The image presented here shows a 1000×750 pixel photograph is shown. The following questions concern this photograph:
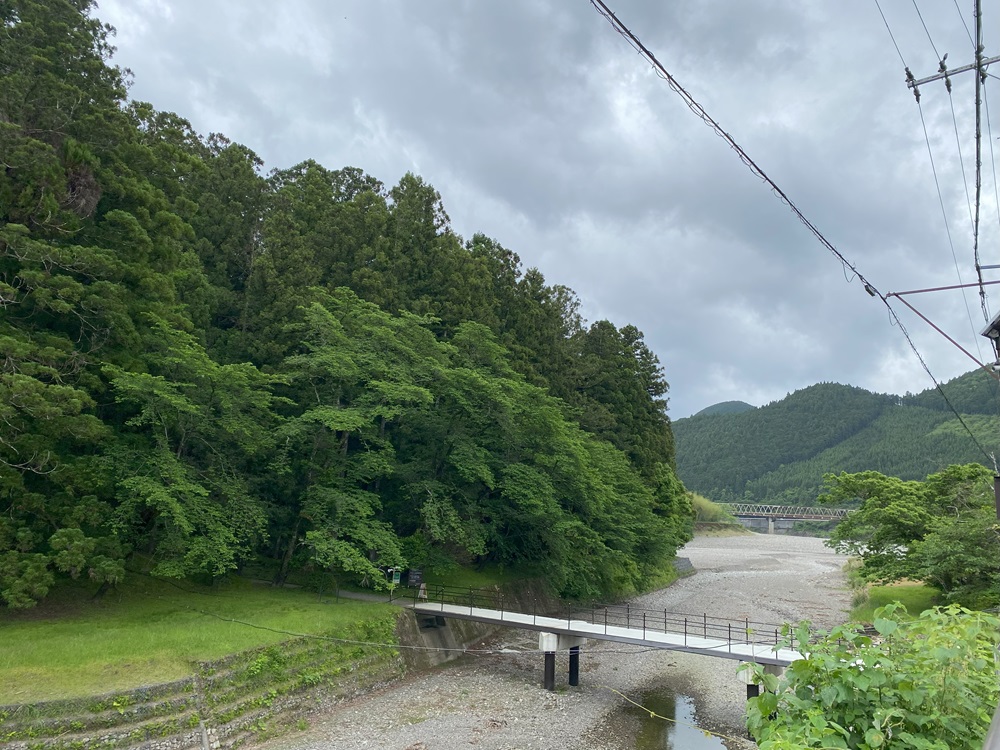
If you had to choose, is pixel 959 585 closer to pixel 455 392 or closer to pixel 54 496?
pixel 455 392

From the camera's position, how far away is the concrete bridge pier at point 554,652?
60.1ft

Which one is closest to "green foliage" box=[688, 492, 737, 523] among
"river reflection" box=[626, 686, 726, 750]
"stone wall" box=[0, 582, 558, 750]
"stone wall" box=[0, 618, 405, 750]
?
"river reflection" box=[626, 686, 726, 750]

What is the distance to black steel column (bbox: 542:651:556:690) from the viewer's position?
18.2m

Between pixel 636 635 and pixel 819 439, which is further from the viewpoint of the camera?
pixel 819 439

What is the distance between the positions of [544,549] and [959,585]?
51.9ft

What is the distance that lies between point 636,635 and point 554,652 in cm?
250

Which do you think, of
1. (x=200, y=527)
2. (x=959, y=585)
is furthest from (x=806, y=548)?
(x=200, y=527)

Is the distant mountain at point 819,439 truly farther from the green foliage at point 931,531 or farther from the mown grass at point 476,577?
the mown grass at point 476,577

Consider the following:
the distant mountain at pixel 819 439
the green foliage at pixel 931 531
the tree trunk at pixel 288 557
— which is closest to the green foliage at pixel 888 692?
the tree trunk at pixel 288 557

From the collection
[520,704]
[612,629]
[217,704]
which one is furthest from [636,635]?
[217,704]

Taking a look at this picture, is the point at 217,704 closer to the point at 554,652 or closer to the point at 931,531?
the point at 554,652

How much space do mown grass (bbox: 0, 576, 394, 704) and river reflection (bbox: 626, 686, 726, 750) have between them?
8.63 metres

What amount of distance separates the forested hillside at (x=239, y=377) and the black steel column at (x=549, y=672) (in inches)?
217

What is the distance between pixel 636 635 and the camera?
1850cm
